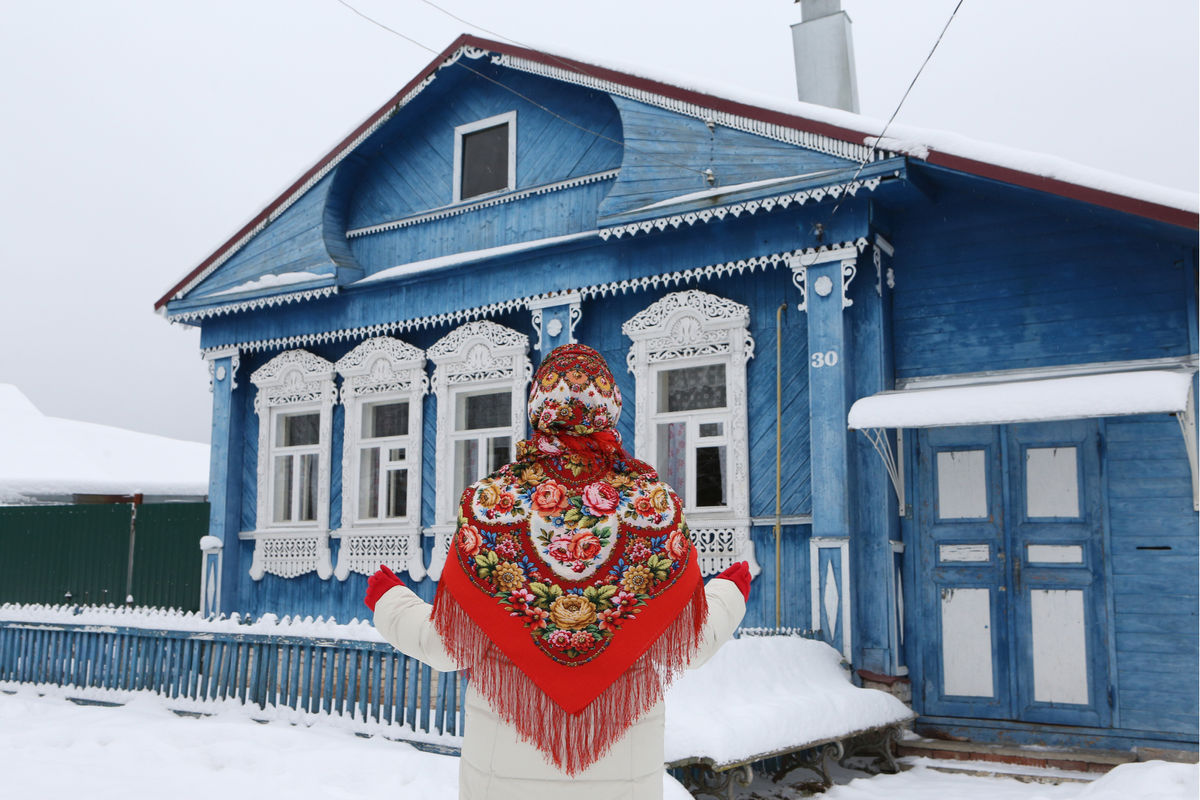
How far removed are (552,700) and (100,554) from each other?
13454mm

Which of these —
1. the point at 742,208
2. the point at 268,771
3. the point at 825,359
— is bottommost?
the point at 268,771

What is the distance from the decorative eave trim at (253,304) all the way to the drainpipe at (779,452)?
5116mm

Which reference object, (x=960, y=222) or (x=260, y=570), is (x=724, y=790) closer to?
(x=960, y=222)

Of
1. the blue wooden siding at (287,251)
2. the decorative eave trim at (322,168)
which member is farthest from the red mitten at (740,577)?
the blue wooden siding at (287,251)

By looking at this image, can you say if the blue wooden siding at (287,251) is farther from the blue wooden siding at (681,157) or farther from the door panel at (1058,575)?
the door panel at (1058,575)

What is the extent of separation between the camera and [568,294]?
980cm

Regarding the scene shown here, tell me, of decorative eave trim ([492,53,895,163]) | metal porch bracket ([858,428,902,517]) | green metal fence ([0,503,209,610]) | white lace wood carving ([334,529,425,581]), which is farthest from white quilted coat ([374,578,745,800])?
green metal fence ([0,503,209,610])

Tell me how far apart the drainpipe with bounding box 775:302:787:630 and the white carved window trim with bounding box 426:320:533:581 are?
8.71 feet

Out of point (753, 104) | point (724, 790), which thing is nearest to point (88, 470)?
point (753, 104)

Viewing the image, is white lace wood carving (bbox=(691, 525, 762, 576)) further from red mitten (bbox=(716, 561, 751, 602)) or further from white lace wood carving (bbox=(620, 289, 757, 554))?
red mitten (bbox=(716, 561, 751, 602))

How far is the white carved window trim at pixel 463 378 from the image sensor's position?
33.7 ft

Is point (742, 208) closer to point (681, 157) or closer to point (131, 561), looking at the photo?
point (681, 157)

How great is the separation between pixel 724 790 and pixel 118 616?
6.43 m

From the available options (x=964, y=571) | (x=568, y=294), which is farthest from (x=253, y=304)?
(x=964, y=571)
